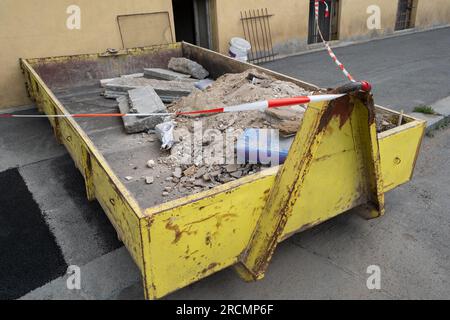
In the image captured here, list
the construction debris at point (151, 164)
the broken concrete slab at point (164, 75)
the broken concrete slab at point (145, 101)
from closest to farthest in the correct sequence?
the construction debris at point (151, 164)
the broken concrete slab at point (145, 101)
the broken concrete slab at point (164, 75)

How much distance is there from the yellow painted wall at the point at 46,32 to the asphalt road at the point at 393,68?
3851mm

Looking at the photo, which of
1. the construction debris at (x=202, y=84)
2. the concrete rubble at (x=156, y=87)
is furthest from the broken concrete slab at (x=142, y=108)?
the construction debris at (x=202, y=84)

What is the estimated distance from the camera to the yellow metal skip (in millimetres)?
2145

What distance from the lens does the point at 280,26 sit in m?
9.93

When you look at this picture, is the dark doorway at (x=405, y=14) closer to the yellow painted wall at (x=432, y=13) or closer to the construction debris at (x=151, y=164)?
the yellow painted wall at (x=432, y=13)

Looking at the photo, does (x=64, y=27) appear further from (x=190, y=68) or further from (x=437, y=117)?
(x=437, y=117)

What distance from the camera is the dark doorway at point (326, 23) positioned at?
11.0 m

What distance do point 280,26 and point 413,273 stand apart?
27.0 feet

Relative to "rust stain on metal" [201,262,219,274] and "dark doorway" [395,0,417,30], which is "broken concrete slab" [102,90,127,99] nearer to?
"rust stain on metal" [201,262,219,274]

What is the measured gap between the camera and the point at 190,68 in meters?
5.92

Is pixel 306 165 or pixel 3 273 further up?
pixel 306 165

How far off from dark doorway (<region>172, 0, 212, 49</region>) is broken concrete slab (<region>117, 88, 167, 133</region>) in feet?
15.9
